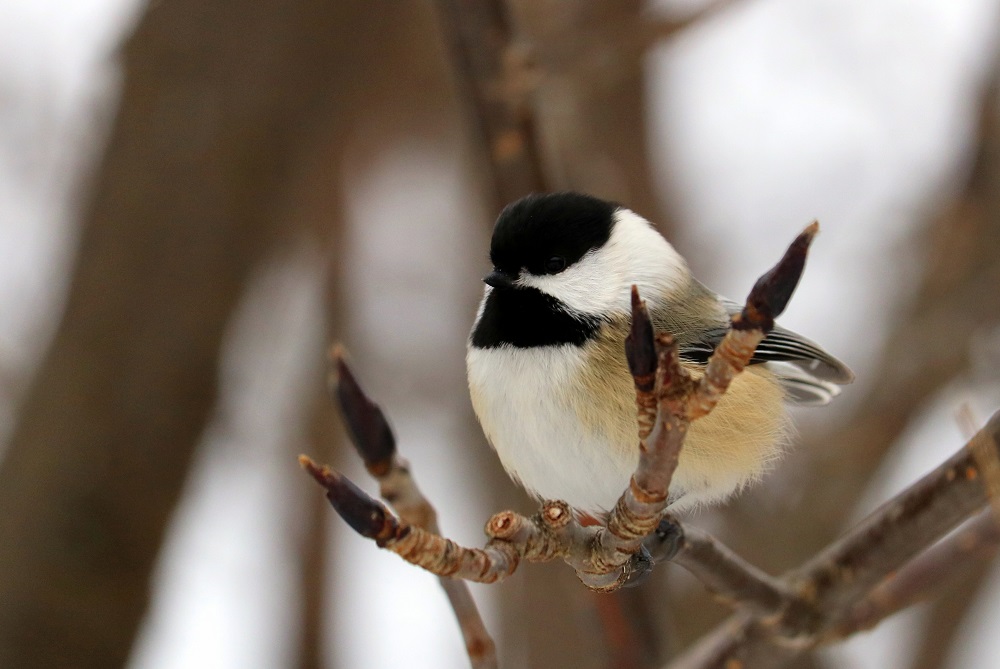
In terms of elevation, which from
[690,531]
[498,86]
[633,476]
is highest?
[498,86]

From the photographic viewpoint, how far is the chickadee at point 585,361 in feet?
4.64

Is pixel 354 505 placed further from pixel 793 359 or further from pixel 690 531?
pixel 793 359

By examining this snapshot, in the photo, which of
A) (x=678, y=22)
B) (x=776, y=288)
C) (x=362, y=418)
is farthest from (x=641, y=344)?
(x=678, y=22)

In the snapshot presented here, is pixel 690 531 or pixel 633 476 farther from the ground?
pixel 633 476

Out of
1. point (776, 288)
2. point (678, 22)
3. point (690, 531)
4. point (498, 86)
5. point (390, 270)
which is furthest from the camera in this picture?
point (390, 270)

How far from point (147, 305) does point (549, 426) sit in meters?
1.10

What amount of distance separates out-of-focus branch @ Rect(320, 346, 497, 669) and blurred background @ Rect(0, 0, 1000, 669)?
2.46 feet

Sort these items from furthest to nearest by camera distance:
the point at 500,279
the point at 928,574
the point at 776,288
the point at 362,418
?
the point at 928,574 → the point at 500,279 → the point at 362,418 → the point at 776,288

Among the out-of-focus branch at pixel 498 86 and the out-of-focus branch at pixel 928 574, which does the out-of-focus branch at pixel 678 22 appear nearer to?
the out-of-focus branch at pixel 498 86

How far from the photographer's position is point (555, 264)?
59.0 inches

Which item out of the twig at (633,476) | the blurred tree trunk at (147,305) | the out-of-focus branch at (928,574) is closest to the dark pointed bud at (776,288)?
the twig at (633,476)

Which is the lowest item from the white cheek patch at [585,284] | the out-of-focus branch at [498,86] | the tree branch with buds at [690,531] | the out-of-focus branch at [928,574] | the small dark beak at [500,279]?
the out-of-focus branch at [928,574]

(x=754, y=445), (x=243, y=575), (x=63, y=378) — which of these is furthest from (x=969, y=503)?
(x=243, y=575)

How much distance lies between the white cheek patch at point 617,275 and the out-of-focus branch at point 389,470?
18.6 inches
